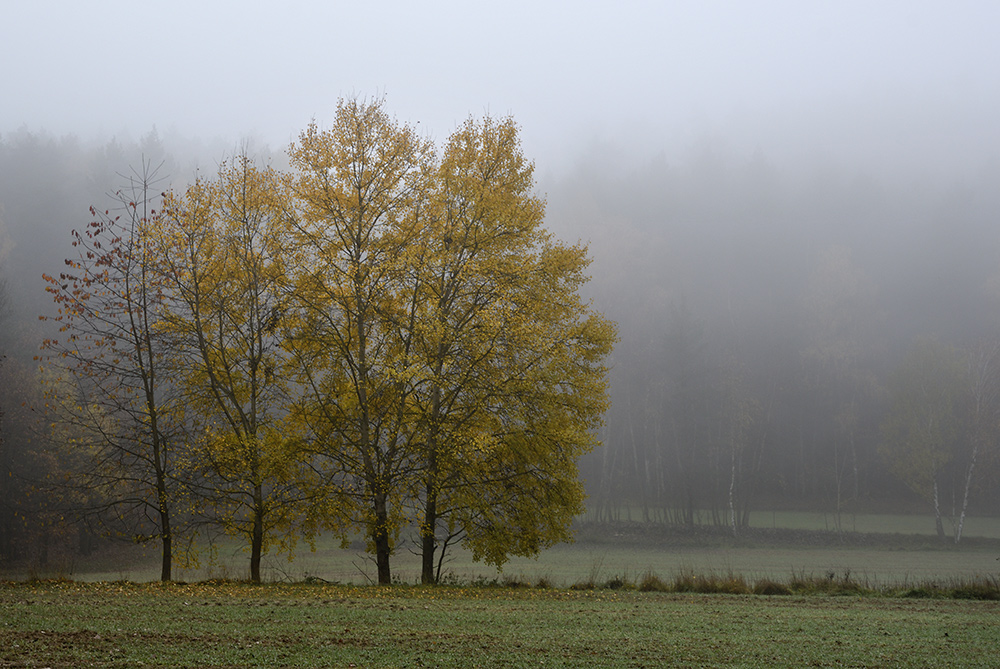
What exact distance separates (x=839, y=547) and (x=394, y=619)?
46.2 metres

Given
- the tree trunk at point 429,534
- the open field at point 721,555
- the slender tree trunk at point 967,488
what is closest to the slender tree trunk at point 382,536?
the tree trunk at point 429,534

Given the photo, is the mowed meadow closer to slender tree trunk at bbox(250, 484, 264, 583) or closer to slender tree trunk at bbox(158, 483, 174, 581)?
slender tree trunk at bbox(250, 484, 264, 583)

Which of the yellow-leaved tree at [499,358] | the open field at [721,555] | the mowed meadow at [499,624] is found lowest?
the open field at [721,555]

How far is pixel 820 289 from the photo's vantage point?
234 ft

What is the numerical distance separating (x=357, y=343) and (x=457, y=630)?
35.3ft

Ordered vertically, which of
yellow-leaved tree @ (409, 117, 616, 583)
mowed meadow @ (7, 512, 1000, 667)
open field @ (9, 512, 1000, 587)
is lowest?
open field @ (9, 512, 1000, 587)

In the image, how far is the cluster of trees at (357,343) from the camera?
1853cm

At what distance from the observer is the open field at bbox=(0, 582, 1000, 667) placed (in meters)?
7.80

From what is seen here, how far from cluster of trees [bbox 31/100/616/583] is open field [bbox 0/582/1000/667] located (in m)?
3.24

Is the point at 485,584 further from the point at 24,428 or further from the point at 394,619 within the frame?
the point at 24,428

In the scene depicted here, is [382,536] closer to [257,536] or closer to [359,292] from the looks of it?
[257,536]

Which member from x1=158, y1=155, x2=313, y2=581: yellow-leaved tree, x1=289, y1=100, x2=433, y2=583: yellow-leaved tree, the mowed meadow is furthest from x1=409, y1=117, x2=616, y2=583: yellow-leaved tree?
x1=158, y1=155, x2=313, y2=581: yellow-leaved tree

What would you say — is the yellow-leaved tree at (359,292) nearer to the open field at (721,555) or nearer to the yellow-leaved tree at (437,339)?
the yellow-leaved tree at (437,339)

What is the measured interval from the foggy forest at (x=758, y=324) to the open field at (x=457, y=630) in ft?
94.3
